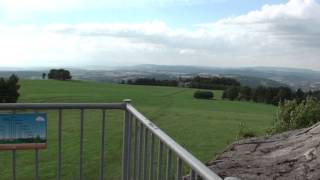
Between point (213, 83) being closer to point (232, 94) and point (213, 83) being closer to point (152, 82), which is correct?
point (152, 82)

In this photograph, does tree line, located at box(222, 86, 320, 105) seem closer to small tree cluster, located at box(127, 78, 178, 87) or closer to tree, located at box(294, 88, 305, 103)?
small tree cluster, located at box(127, 78, 178, 87)

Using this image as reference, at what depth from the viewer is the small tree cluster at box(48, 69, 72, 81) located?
72500 mm

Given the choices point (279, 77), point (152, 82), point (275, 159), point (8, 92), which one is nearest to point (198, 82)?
point (152, 82)

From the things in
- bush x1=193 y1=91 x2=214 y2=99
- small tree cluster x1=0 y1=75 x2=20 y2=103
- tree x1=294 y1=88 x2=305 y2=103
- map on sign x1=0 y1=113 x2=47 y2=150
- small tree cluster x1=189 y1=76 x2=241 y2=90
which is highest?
map on sign x1=0 y1=113 x2=47 y2=150

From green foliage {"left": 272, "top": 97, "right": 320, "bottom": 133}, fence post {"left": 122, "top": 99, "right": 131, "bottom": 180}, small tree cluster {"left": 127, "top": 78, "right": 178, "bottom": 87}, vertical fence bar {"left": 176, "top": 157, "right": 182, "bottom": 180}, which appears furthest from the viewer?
small tree cluster {"left": 127, "top": 78, "right": 178, "bottom": 87}

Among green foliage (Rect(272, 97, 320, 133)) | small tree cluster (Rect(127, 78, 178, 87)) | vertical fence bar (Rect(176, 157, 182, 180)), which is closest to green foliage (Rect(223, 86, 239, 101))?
small tree cluster (Rect(127, 78, 178, 87))

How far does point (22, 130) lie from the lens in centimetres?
441

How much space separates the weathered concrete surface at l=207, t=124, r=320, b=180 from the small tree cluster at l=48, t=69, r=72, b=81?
6676cm

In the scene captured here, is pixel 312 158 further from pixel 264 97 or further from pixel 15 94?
pixel 264 97

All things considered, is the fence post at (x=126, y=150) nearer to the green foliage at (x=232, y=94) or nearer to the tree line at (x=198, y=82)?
the green foliage at (x=232, y=94)

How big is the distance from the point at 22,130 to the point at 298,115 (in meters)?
6.12

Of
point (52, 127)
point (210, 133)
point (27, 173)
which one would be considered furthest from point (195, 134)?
point (27, 173)

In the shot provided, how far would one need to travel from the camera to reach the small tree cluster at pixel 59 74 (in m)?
72.5

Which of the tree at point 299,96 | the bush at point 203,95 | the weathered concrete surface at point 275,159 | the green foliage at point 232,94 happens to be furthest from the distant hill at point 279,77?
the weathered concrete surface at point 275,159
